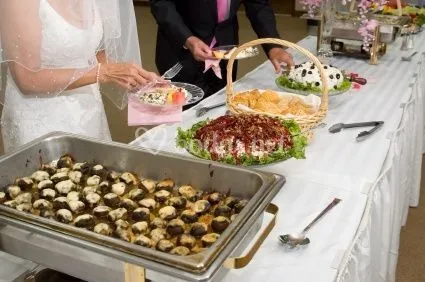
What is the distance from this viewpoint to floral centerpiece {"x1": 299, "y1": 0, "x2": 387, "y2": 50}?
2.27 m

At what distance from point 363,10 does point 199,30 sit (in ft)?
2.43

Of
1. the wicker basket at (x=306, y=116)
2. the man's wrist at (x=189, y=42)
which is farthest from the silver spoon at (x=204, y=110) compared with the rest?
the man's wrist at (x=189, y=42)

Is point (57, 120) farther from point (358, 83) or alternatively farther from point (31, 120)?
point (358, 83)

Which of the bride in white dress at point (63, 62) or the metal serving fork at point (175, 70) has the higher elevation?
the bride in white dress at point (63, 62)

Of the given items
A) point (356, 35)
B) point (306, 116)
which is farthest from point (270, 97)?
point (356, 35)

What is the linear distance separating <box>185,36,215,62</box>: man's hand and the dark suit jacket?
0.05 meters

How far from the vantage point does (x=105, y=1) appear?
1446mm

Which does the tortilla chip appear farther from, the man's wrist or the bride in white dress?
the man's wrist

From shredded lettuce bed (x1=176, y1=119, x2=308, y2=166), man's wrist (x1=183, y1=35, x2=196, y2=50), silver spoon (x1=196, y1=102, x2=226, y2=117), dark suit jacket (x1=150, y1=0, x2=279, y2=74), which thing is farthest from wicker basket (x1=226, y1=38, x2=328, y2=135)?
dark suit jacket (x1=150, y1=0, x2=279, y2=74)

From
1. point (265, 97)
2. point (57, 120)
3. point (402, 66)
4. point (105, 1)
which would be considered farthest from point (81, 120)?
point (402, 66)

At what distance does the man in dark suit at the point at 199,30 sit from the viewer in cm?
Result: 206

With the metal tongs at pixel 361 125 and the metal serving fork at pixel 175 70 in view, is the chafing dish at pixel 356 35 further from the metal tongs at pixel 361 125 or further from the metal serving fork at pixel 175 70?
the metal tongs at pixel 361 125

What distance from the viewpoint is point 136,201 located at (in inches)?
37.7

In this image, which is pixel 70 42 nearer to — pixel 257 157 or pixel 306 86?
pixel 257 157
